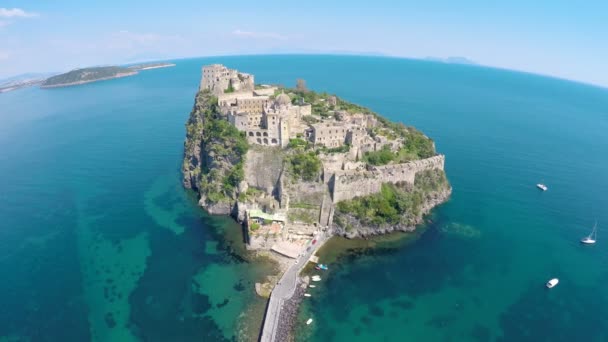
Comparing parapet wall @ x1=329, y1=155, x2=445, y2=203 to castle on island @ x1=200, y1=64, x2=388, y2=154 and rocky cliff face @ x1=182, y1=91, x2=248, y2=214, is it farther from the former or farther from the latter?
rocky cliff face @ x1=182, y1=91, x2=248, y2=214

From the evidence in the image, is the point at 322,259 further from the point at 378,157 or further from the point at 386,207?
the point at 378,157

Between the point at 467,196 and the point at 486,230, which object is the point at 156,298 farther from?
the point at 467,196

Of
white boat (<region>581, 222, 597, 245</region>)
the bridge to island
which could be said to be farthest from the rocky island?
white boat (<region>581, 222, 597, 245</region>)

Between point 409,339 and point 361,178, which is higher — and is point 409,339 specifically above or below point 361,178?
below


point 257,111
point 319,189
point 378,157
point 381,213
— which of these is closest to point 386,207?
point 381,213

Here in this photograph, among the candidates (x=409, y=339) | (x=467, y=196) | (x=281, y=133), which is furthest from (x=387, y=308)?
(x=467, y=196)
